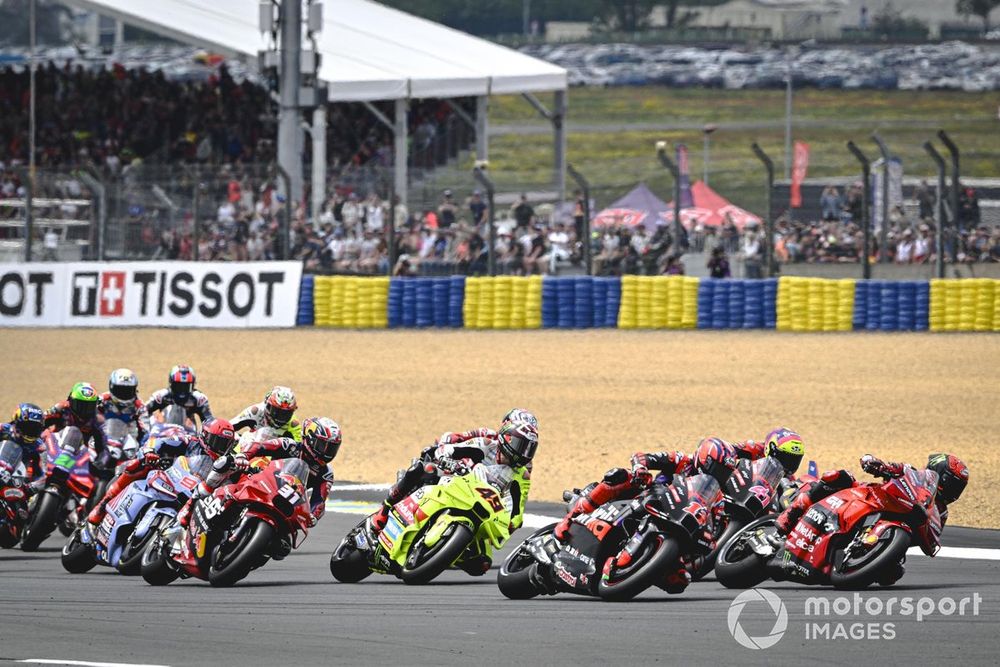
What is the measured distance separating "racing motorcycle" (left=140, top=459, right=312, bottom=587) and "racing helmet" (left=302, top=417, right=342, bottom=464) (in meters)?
0.28

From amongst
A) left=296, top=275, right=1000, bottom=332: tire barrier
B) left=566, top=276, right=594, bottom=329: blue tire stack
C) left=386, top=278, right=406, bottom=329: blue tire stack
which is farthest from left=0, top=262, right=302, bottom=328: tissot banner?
left=566, top=276, right=594, bottom=329: blue tire stack

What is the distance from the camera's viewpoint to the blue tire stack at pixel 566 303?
29.0m

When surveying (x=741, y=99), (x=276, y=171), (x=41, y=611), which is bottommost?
(x=41, y=611)

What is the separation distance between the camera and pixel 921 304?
27094 mm

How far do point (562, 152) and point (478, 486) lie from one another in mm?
33768

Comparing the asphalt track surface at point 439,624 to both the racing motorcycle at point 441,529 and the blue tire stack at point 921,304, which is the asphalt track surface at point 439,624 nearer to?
the racing motorcycle at point 441,529

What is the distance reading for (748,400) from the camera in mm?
21688

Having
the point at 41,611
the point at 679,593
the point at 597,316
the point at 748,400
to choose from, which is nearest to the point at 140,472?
the point at 41,611

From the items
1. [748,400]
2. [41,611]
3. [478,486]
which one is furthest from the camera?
[748,400]

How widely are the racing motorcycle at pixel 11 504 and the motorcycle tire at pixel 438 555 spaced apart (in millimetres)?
4020

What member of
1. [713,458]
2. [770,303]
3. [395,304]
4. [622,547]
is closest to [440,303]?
[395,304]

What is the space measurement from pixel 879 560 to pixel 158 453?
197 inches

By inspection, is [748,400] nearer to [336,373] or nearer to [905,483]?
[336,373]

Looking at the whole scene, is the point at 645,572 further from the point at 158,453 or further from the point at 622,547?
the point at 158,453
